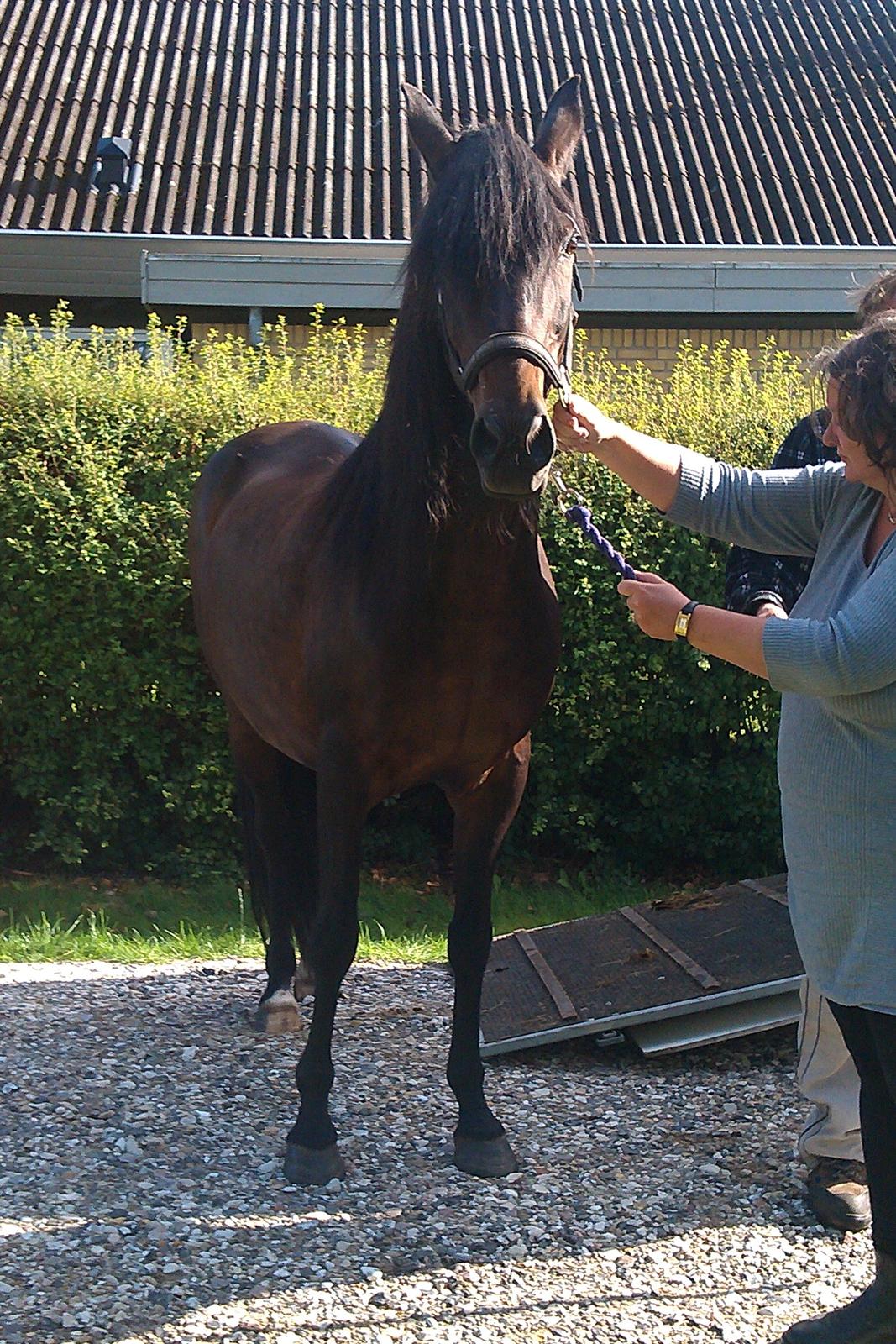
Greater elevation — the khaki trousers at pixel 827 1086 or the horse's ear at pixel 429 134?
the horse's ear at pixel 429 134

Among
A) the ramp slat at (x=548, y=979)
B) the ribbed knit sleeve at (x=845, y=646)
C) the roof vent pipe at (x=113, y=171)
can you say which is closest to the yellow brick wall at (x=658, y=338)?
the roof vent pipe at (x=113, y=171)

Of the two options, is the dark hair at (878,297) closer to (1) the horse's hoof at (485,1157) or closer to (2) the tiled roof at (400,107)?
(1) the horse's hoof at (485,1157)

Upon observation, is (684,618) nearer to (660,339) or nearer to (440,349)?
(440,349)

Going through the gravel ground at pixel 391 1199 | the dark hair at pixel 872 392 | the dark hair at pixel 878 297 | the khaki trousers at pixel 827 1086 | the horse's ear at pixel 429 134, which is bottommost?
the gravel ground at pixel 391 1199

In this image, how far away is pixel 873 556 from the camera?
247cm

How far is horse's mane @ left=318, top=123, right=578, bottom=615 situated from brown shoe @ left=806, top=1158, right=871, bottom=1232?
5.85 feet

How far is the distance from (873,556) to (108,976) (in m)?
3.71

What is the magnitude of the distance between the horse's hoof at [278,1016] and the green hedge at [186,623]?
1.68 metres

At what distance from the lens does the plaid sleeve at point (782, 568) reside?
342cm

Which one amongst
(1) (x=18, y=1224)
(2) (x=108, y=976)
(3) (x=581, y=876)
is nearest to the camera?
(1) (x=18, y=1224)

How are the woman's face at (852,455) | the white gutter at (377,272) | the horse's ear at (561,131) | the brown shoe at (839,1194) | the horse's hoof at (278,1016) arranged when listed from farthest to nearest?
the white gutter at (377,272)
the horse's hoof at (278,1016)
the horse's ear at (561,131)
the brown shoe at (839,1194)
the woman's face at (852,455)

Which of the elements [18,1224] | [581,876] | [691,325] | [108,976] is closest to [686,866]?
[581,876]

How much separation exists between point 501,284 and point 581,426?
0.39 metres

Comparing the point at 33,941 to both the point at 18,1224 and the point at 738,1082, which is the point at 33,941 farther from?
the point at 738,1082
